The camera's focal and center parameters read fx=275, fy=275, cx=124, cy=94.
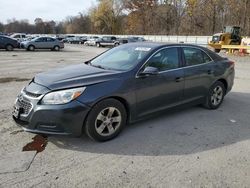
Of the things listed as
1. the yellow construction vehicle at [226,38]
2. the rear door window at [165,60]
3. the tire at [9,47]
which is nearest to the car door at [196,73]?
the rear door window at [165,60]

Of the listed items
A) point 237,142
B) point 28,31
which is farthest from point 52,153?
point 28,31

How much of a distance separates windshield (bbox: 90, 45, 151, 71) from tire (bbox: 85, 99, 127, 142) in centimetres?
74

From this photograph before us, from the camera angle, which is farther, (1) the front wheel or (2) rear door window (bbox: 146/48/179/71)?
(1) the front wheel

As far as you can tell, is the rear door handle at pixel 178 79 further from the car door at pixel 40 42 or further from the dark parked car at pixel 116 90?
the car door at pixel 40 42

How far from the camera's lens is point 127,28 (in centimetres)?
8056

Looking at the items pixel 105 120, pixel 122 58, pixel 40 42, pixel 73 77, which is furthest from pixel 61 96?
pixel 40 42

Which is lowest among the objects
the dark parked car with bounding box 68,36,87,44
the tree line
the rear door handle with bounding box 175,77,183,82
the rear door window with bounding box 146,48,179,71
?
the rear door handle with bounding box 175,77,183,82

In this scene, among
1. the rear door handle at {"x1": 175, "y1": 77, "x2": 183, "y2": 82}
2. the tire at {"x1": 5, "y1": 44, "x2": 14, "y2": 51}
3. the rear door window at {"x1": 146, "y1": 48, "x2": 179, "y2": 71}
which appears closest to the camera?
the rear door window at {"x1": 146, "y1": 48, "x2": 179, "y2": 71}

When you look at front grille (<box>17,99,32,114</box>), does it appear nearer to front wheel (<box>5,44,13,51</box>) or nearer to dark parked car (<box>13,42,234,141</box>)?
dark parked car (<box>13,42,234,141</box>)

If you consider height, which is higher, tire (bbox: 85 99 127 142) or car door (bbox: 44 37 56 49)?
car door (bbox: 44 37 56 49)

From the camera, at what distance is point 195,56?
587 centimetres

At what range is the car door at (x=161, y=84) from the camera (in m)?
4.73

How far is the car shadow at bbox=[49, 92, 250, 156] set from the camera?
13.8 feet

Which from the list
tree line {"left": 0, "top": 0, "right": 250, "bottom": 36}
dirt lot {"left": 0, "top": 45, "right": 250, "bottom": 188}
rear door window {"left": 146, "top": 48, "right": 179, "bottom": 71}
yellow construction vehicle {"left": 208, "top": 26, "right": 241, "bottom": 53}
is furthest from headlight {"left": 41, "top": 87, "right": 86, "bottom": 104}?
tree line {"left": 0, "top": 0, "right": 250, "bottom": 36}
